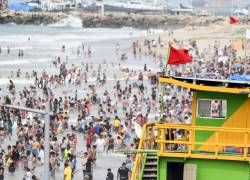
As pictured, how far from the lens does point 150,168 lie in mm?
18172

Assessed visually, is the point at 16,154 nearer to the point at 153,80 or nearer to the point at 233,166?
the point at 233,166

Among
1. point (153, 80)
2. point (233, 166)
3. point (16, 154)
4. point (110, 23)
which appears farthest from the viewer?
point (110, 23)

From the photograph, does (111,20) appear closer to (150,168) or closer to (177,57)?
(177,57)

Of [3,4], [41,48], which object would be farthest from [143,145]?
[3,4]

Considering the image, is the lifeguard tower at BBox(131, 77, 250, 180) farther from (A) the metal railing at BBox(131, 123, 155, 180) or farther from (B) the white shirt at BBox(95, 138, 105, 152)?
(B) the white shirt at BBox(95, 138, 105, 152)

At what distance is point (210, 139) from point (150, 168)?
1689mm

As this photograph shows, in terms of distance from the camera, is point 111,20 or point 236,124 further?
point 111,20

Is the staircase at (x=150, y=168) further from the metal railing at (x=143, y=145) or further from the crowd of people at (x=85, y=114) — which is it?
the crowd of people at (x=85, y=114)

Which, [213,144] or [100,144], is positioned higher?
[213,144]

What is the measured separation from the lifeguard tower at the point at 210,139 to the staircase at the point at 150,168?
0.02 m

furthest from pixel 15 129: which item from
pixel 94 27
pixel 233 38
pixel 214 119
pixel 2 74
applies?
pixel 94 27

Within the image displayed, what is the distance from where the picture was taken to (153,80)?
5594 cm

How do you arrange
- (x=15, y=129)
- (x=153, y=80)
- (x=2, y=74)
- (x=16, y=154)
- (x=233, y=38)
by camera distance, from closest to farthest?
(x=16, y=154)
(x=15, y=129)
(x=153, y=80)
(x=2, y=74)
(x=233, y=38)

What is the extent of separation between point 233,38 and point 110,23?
78.5 meters
